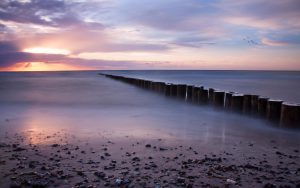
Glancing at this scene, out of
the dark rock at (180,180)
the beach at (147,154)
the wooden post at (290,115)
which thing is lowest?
the beach at (147,154)

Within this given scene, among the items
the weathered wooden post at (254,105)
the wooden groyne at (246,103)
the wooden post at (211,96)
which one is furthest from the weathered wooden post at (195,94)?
the weathered wooden post at (254,105)

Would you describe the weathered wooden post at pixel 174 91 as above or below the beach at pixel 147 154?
above

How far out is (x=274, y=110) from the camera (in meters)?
8.23

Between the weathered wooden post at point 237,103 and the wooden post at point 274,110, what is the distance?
1.45 metres

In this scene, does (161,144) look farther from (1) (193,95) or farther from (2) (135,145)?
(1) (193,95)

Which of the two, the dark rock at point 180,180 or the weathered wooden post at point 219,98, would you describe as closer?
the dark rock at point 180,180

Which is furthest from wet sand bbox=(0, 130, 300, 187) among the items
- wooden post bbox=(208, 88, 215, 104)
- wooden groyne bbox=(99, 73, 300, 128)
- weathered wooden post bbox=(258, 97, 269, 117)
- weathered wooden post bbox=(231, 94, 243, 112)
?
wooden post bbox=(208, 88, 215, 104)

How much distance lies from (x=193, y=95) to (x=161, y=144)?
304 inches

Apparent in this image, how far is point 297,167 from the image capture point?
4.54m

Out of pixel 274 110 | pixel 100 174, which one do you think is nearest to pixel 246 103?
pixel 274 110

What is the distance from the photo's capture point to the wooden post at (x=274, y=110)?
26.8ft

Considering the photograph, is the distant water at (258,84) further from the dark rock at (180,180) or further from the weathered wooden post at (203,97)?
the dark rock at (180,180)

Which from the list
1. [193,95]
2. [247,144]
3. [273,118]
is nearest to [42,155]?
[247,144]

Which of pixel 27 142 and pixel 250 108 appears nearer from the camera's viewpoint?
pixel 27 142
